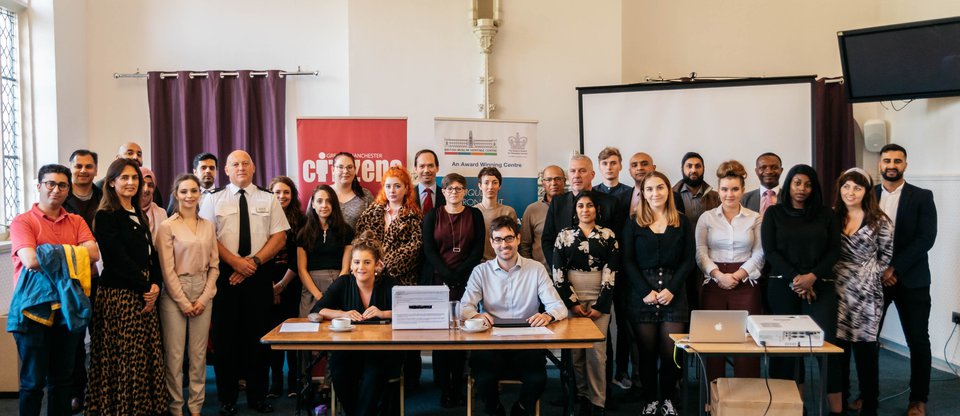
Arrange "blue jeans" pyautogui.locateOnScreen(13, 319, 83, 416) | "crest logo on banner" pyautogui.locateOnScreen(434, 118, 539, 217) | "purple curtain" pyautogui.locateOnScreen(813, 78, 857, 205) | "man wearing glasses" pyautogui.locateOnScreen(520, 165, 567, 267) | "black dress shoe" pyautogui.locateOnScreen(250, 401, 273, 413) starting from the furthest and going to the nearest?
"purple curtain" pyautogui.locateOnScreen(813, 78, 857, 205), "crest logo on banner" pyautogui.locateOnScreen(434, 118, 539, 217), "man wearing glasses" pyautogui.locateOnScreen(520, 165, 567, 267), "black dress shoe" pyautogui.locateOnScreen(250, 401, 273, 413), "blue jeans" pyautogui.locateOnScreen(13, 319, 83, 416)

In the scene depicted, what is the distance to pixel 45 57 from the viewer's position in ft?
20.9

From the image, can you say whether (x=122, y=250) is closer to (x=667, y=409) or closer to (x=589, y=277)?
(x=589, y=277)

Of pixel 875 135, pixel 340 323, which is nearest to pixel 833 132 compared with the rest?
pixel 875 135

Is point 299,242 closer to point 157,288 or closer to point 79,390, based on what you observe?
point 157,288

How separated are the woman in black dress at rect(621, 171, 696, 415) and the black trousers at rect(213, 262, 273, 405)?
2222 mm

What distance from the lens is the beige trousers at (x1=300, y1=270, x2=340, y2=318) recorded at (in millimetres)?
4488

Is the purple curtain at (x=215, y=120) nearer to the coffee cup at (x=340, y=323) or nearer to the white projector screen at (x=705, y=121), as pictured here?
the white projector screen at (x=705, y=121)

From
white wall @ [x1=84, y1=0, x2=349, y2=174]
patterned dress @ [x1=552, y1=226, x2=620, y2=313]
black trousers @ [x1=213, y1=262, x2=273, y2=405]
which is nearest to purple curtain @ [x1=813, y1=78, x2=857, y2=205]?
patterned dress @ [x1=552, y1=226, x2=620, y2=313]

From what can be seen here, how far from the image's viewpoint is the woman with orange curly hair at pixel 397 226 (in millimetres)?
4477

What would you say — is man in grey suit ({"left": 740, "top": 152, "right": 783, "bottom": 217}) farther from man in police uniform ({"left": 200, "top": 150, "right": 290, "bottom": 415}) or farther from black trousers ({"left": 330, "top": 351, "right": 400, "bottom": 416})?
man in police uniform ({"left": 200, "top": 150, "right": 290, "bottom": 415})

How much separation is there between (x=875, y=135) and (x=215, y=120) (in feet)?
20.4

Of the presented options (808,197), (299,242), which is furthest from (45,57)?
(808,197)

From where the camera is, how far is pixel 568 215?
175 inches

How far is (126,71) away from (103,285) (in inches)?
161
